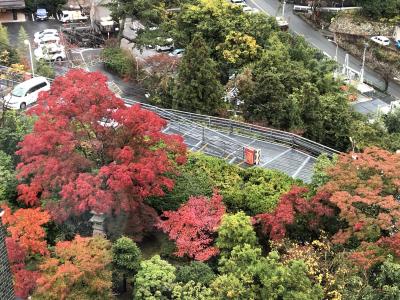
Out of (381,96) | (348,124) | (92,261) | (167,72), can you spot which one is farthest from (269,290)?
(381,96)

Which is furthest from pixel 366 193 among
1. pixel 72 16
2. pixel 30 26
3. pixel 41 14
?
pixel 41 14

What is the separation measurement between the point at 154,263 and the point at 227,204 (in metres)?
4.96

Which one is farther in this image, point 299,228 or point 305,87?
point 305,87

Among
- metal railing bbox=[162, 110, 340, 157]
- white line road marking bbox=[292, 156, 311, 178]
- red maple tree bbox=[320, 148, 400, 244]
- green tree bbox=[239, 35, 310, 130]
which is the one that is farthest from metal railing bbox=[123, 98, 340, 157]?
red maple tree bbox=[320, 148, 400, 244]

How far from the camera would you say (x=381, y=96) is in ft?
168

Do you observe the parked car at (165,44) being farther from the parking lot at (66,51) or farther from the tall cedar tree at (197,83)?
the tall cedar tree at (197,83)

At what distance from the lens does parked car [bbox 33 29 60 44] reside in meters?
49.0

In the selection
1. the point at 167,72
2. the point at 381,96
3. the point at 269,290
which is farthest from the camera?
the point at 381,96

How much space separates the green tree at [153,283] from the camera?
66.3 ft

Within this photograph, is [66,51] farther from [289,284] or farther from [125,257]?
[289,284]

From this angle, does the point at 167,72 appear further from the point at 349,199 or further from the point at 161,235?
the point at 349,199

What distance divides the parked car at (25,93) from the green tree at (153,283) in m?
17.3

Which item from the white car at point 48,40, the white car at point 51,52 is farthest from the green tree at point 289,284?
the white car at point 48,40

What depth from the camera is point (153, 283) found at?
66.4ft
